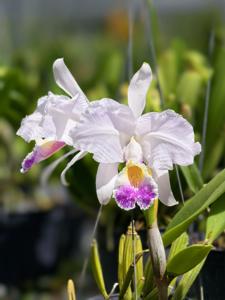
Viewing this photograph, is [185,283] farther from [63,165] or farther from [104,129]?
[63,165]

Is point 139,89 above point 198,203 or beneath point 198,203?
above

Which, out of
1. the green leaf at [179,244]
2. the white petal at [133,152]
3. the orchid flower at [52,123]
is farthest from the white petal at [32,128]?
the green leaf at [179,244]

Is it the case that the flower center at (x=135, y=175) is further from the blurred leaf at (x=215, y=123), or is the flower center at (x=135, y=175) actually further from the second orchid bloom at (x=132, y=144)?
the blurred leaf at (x=215, y=123)

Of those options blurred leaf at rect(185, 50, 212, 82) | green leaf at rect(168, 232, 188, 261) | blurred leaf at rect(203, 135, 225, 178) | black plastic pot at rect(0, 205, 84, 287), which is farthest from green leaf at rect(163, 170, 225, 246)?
black plastic pot at rect(0, 205, 84, 287)

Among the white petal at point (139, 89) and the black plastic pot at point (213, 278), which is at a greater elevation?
the white petal at point (139, 89)

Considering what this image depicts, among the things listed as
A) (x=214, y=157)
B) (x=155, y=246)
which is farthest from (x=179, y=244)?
(x=214, y=157)

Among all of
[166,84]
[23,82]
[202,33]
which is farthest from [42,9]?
[166,84]

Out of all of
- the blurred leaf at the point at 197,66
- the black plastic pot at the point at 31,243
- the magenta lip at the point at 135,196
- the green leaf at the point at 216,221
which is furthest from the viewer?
the black plastic pot at the point at 31,243
